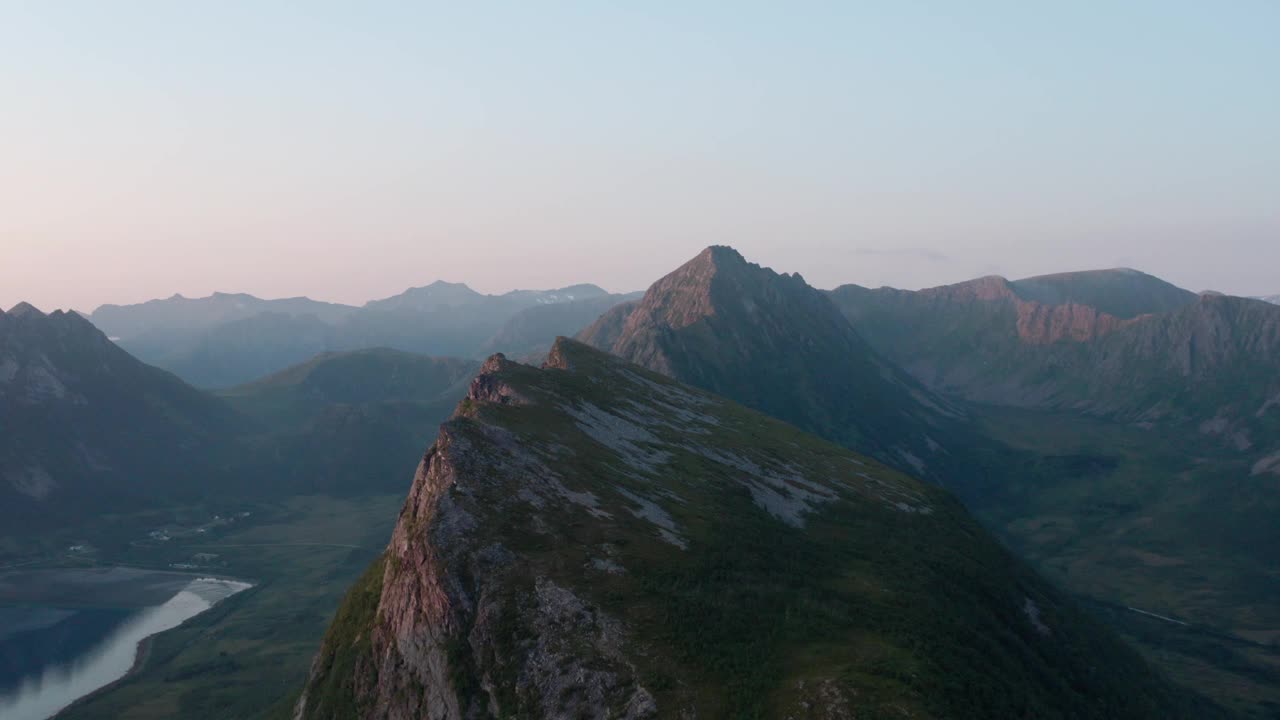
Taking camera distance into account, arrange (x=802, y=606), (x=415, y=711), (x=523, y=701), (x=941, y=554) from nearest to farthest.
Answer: (x=523, y=701) < (x=415, y=711) < (x=802, y=606) < (x=941, y=554)


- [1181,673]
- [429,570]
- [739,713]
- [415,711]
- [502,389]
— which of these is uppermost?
[502,389]

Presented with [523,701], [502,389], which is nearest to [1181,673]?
[502,389]

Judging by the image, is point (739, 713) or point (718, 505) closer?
point (739, 713)

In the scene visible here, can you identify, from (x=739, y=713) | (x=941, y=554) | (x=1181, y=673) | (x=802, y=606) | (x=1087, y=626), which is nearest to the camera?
(x=739, y=713)

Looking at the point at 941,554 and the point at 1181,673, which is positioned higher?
the point at 941,554

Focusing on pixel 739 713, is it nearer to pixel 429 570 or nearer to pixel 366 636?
pixel 429 570

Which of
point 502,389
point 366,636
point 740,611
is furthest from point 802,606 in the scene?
point 502,389
